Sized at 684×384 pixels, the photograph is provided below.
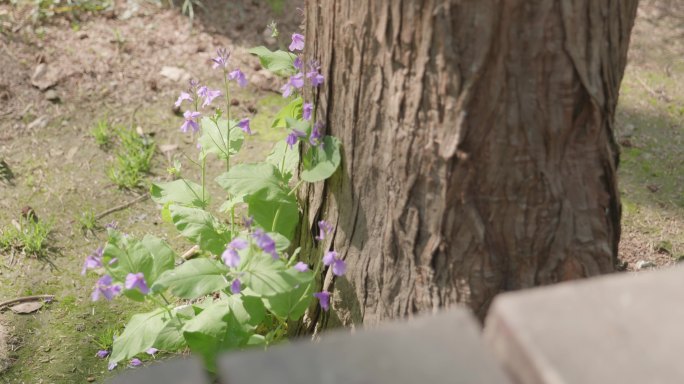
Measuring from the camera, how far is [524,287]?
88.5 inches

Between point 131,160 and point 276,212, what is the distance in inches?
Answer: 54.1

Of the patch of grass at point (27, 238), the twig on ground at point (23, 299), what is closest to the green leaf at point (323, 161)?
the twig on ground at point (23, 299)

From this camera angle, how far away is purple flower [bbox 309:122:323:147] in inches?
93.9

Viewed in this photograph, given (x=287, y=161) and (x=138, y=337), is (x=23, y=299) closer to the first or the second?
(x=138, y=337)

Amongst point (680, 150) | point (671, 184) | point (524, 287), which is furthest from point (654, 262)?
point (524, 287)

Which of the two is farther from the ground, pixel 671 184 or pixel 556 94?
pixel 556 94

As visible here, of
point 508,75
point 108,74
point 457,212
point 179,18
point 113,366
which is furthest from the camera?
point 179,18

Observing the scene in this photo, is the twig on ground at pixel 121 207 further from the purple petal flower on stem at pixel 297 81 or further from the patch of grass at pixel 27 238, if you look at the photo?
the purple petal flower on stem at pixel 297 81

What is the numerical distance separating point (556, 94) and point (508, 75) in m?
0.14

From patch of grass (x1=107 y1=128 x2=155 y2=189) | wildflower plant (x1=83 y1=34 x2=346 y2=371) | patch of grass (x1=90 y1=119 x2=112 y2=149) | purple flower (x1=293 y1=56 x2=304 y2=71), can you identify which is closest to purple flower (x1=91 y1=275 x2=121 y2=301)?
wildflower plant (x1=83 y1=34 x2=346 y2=371)

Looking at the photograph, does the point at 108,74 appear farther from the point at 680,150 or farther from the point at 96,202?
the point at 680,150

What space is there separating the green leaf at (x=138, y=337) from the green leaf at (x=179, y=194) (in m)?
0.41

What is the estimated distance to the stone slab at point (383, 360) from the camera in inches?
49.5

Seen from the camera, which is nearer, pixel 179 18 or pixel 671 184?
pixel 671 184
